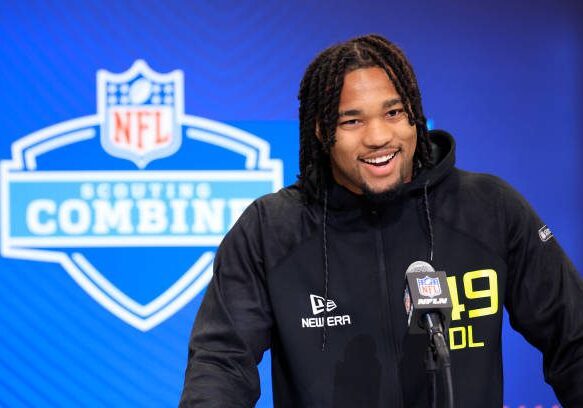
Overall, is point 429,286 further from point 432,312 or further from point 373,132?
point 373,132

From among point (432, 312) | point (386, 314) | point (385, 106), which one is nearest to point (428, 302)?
point (432, 312)

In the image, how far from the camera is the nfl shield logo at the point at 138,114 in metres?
2.83

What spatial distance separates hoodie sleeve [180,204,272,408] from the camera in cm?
144

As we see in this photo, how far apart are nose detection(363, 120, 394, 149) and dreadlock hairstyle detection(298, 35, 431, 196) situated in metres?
0.07

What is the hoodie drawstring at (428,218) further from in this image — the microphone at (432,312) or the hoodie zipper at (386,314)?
the microphone at (432,312)

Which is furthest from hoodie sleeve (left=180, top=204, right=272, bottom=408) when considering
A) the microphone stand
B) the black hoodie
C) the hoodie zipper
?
the microphone stand

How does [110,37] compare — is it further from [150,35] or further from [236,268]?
[236,268]

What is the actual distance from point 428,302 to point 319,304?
495 mm

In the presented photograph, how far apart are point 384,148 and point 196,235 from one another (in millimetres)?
1420

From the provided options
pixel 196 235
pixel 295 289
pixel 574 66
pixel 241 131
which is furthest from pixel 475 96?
pixel 295 289

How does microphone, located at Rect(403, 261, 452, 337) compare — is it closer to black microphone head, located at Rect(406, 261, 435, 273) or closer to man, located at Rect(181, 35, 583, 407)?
black microphone head, located at Rect(406, 261, 435, 273)

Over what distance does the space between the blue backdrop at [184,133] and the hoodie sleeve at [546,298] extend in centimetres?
137

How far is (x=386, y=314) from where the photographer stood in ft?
5.04

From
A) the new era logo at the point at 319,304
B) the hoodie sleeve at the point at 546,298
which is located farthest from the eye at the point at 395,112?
the new era logo at the point at 319,304
